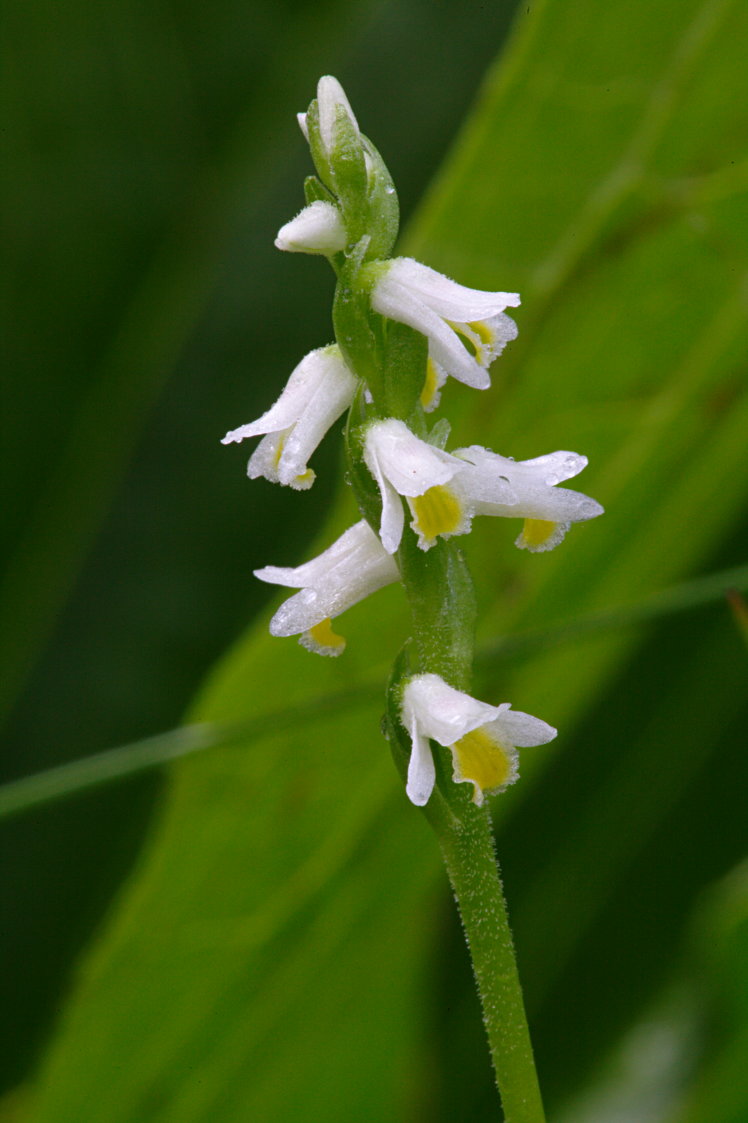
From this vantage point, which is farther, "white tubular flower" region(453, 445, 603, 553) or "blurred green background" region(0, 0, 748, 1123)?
"blurred green background" region(0, 0, 748, 1123)

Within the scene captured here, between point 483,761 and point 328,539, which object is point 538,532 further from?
point 328,539

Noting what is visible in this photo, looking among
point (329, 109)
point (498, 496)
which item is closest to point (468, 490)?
point (498, 496)

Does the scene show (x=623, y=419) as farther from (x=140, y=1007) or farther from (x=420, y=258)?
(x=140, y=1007)

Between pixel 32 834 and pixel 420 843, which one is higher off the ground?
pixel 32 834

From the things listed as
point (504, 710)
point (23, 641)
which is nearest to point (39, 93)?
point (23, 641)

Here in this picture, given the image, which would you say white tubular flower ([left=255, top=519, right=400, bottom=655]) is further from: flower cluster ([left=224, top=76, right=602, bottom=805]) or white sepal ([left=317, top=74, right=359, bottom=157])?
white sepal ([left=317, top=74, right=359, bottom=157])

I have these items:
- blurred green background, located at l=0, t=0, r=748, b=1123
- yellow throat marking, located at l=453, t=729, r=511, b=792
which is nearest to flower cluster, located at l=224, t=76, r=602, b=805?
yellow throat marking, located at l=453, t=729, r=511, b=792

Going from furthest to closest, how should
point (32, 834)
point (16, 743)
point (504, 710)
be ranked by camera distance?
point (16, 743) < point (32, 834) < point (504, 710)
